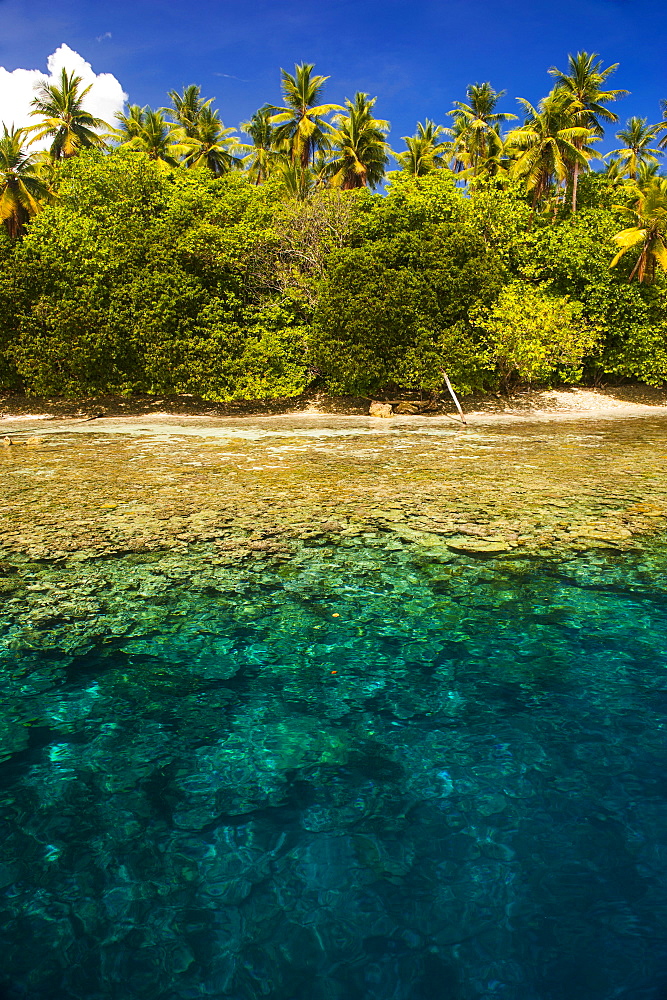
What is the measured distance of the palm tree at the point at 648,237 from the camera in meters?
32.6

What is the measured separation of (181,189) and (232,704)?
32681 millimetres

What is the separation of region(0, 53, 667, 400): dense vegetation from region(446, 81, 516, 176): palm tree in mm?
13637

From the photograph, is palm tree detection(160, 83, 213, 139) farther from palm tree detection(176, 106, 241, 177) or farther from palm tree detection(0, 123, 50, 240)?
palm tree detection(0, 123, 50, 240)

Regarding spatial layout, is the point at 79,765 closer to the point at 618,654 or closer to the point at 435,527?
the point at 618,654

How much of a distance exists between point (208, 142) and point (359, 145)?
41.8 feet

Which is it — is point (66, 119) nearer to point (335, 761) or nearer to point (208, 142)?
point (208, 142)

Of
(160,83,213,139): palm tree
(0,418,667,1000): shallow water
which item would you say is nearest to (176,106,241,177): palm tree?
(160,83,213,139): palm tree

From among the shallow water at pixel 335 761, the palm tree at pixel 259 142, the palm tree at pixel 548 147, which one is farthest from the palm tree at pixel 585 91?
the shallow water at pixel 335 761

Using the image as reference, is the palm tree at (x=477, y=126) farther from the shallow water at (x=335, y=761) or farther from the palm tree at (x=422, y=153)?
the shallow water at (x=335, y=761)

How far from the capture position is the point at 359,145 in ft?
146

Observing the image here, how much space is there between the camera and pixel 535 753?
427 centimetres

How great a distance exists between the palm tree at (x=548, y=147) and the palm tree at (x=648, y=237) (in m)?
5.37

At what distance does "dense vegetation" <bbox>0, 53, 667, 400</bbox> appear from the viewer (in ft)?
94.9

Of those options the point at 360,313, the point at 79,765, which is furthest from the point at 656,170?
the point at 79,765
